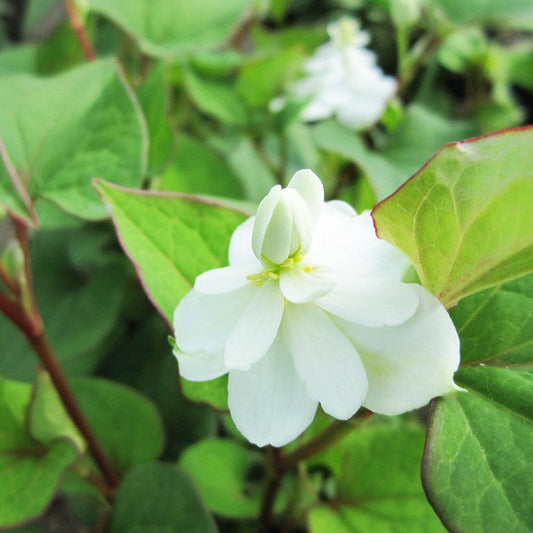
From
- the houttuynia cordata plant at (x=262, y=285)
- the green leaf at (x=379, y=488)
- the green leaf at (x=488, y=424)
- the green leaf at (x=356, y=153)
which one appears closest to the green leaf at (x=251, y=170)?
the houttuynia cordata plant at (x=262, y=285)

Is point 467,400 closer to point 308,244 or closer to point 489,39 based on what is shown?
point 308,244

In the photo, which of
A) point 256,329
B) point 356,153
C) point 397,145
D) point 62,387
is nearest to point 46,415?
point 62,387

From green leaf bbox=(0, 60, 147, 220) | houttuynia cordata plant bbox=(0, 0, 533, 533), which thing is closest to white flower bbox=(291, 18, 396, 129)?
houttuynia cordata plant bbox=(0, 0, 533, 533)

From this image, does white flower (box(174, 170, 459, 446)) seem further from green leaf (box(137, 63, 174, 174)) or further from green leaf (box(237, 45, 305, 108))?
green leaf (box(237, 45, 305, 108))

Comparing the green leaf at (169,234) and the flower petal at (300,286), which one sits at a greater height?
the flower petal at (300,286)

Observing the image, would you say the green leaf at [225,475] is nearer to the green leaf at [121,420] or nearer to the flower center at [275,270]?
the green leaf at [121,420]

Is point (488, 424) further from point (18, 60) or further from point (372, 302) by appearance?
point (18, 60)
